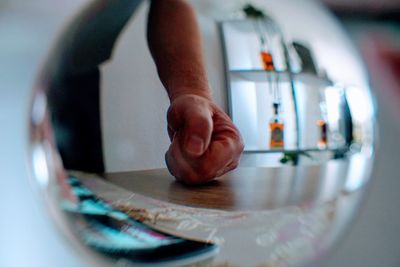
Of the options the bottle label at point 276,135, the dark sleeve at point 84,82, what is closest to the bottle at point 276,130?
the bottle label at point 276,135

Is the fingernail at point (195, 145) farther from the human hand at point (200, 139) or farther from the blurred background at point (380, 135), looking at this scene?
the blurred background at point (380, 135)

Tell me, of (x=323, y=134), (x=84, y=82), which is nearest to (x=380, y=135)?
A: (x=323, y=134)

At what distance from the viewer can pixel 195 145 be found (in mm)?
330

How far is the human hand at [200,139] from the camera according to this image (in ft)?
1.06

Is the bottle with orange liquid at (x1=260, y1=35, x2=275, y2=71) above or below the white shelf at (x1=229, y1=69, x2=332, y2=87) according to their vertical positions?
above

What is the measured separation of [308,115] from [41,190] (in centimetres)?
20

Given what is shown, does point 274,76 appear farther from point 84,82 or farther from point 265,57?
point 84,82

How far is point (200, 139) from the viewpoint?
33cm

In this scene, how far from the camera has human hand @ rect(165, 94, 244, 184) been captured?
12.7 inches

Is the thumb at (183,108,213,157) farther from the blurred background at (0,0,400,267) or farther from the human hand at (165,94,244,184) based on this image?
the blurred background at (0,0,400,267)

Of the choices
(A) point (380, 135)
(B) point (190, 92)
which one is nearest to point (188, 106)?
(B) point (190, 92)

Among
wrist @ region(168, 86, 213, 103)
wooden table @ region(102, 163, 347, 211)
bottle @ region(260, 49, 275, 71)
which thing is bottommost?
wooden table @ region(102, 163, 347, 211)

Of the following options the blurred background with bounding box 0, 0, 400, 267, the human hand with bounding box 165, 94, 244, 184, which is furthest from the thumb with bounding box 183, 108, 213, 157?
the blurred background with bounding box 0, 0, 400, 267

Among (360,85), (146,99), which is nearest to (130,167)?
(146,99)
